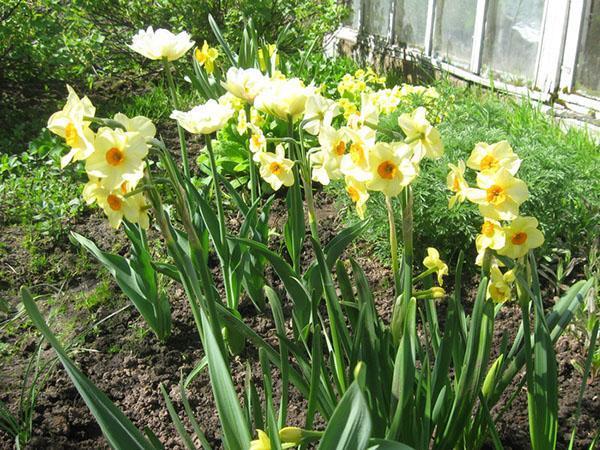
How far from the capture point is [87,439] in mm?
1791

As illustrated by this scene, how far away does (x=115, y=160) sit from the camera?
1.06m

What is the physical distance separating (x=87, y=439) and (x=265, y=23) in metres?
4.44

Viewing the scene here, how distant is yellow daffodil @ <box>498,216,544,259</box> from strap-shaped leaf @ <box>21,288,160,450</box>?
27.1 inches

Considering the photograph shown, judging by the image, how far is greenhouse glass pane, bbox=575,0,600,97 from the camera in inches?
137

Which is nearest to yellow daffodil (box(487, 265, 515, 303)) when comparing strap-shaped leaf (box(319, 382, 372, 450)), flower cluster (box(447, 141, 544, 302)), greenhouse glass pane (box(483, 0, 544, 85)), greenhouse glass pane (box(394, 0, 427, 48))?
flower cluster (box(447, 141, 544, 302))

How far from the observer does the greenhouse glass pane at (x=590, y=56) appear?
11.5 ft

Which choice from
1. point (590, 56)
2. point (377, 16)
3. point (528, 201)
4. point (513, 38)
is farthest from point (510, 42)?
point (377, 16)

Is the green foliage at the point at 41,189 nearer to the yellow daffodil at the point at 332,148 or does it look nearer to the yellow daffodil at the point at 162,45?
the yellow daffodil at the point at 162,45

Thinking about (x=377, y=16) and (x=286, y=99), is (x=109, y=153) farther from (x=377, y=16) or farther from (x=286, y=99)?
(x=377, y=16)

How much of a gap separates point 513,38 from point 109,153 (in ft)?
12.1

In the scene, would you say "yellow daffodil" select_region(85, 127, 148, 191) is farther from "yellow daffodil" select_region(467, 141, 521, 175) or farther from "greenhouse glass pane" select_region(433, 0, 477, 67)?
"greenhouse glass pane" select_region(433, 0, 477, 67)

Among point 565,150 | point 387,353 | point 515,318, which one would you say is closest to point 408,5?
point 565,150

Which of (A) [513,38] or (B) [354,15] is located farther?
(B) [354,15]

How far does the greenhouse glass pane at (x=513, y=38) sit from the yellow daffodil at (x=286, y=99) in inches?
116
